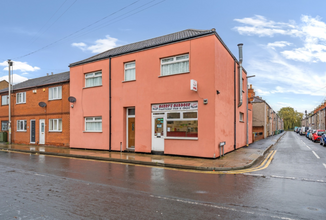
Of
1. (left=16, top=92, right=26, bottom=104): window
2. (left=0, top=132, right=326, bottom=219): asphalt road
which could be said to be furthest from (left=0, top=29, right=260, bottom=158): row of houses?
(left=16, top=92, right=26, bottom=104): window

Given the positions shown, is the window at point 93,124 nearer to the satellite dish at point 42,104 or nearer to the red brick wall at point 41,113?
the red brick wall at point 41,113

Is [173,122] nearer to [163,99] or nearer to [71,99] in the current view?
[163,99]

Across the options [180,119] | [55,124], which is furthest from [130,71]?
[55,124]

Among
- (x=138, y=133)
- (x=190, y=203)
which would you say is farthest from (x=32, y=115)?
(x=190, y=203)

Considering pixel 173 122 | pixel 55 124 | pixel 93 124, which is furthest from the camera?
pixel 55 124

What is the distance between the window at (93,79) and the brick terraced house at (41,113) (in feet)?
8.87

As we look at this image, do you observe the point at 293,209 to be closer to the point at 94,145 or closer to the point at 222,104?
the point at 222,104

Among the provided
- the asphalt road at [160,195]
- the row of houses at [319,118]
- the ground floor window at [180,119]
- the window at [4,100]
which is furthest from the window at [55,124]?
the row of houses at [319,118]

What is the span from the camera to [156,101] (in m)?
13.7

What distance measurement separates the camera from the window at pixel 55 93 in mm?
19953

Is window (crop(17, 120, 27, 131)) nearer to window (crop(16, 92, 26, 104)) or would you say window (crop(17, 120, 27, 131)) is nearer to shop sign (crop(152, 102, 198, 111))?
window (crop(16, 92, 26, 104))

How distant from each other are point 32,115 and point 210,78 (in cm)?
1827

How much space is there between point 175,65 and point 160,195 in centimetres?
899

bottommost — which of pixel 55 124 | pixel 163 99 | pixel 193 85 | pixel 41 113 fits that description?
pixel 55 124
